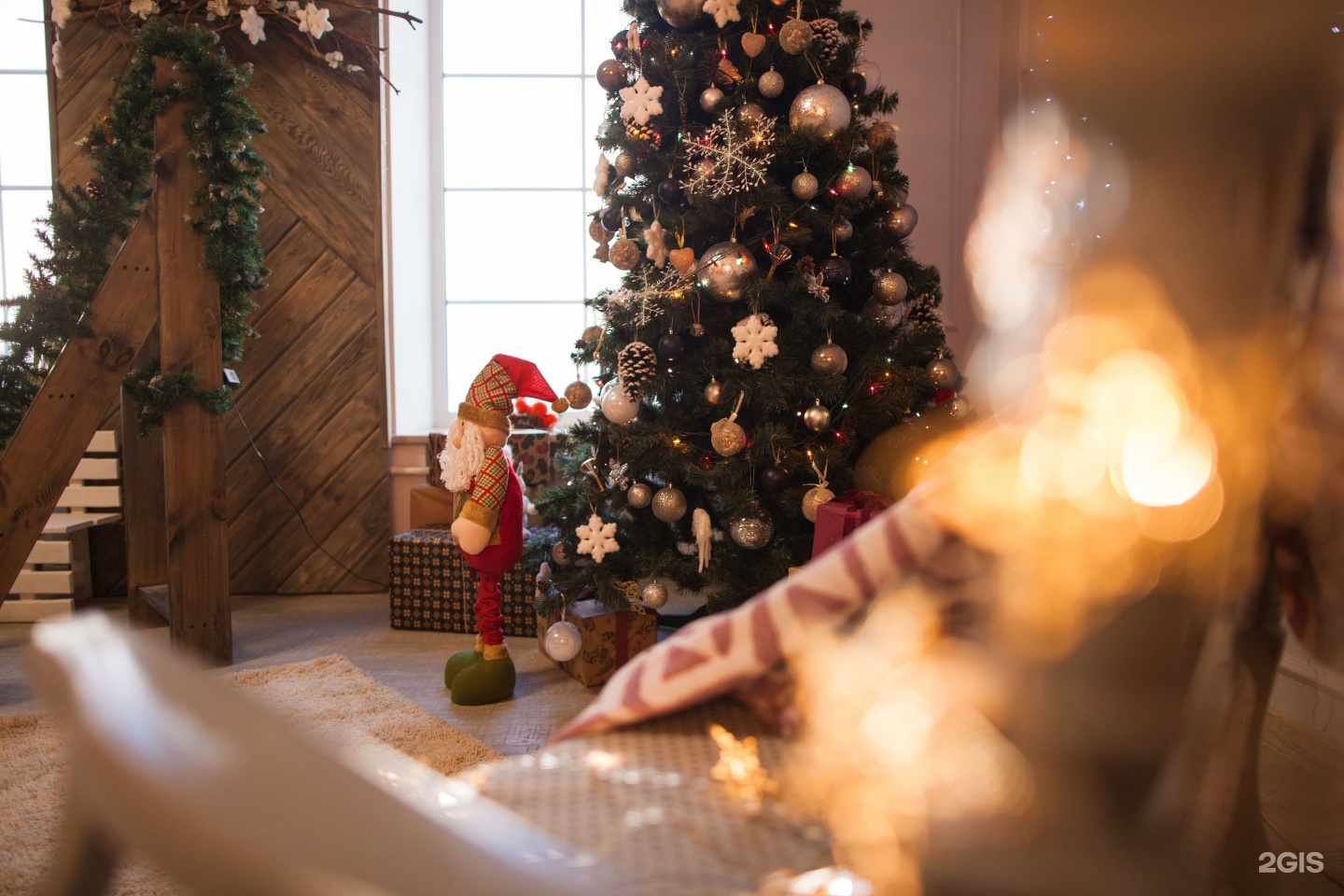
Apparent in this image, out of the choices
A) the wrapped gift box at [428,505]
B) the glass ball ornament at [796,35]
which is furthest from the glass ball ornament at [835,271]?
the wrapped gift box at [428,505]

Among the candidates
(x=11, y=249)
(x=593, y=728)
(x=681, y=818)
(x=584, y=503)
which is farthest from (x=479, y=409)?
(x=11, y=249)

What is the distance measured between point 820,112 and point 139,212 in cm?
210

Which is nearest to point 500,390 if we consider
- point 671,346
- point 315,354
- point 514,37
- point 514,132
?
point 671,346

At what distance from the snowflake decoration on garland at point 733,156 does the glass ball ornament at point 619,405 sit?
0.55 m

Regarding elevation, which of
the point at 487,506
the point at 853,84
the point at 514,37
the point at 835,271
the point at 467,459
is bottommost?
the point at 487,506

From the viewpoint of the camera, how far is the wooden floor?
1.76 feet

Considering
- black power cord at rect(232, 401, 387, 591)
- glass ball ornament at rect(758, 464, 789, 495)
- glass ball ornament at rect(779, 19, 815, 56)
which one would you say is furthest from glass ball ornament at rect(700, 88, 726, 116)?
black power cord at rect(232, 401, 387, 591)

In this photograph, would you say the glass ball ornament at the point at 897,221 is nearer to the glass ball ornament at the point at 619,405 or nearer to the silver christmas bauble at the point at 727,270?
the silver christmas bauble at the point at 727,270

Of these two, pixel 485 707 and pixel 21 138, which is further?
pixel 21 138

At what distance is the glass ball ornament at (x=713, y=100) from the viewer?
210cm

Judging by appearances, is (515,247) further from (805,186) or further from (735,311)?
(805,186)

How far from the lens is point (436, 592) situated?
2672mm

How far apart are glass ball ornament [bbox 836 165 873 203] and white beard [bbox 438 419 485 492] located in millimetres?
1130

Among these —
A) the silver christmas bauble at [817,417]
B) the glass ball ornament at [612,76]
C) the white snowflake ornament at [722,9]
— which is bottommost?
the silver christmas bauble at [817,417]
